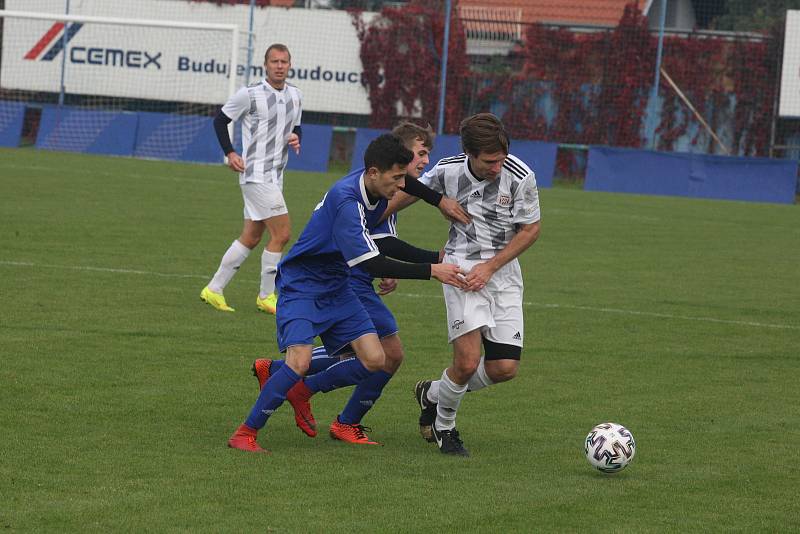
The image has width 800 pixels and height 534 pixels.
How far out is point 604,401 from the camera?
7551 millimetres

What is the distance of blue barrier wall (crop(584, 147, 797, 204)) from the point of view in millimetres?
25500

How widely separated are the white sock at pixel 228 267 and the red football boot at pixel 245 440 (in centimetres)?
436

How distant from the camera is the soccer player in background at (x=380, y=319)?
6.35 meters

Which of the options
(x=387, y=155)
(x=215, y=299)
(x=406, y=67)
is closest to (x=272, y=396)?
(x=387, y=155)

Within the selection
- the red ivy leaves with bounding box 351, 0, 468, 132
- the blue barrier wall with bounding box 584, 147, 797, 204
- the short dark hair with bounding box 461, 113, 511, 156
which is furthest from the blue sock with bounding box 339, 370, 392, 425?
the red ivy leaves with bounding box 351, 0, 468, 132

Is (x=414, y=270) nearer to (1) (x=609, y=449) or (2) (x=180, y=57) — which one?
(1) (x=609, y=449)

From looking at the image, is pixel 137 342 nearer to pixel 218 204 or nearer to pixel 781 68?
pixel 218 204

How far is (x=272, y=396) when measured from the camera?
6.04 metres

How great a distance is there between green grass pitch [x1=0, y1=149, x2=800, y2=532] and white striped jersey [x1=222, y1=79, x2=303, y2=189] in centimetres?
111

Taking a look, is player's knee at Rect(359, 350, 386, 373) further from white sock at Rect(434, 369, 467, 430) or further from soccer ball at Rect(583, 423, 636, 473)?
soccer ball at Rect(583, 423, 636, 473)

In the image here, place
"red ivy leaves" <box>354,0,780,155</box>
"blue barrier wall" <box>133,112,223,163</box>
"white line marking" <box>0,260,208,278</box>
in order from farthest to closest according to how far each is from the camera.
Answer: "red ivy leaves" <box>354,0,780,155</box>
"blue barrier wall" <box>133,112,223,163</box>
"white line marking" <box>0,260,208,278</box>

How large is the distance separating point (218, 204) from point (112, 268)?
7.01 meters

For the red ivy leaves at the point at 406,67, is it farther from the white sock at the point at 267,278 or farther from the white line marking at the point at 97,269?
the white sock at the point at 267,278

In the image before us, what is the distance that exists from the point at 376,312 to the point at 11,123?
78.9ft
